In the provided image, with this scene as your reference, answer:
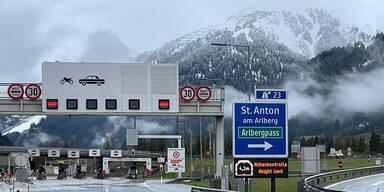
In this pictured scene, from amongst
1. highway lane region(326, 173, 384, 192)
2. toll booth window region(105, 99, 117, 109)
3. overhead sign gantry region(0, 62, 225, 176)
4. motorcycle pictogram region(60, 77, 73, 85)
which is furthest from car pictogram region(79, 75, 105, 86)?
highway lane region(326, 173, 384, 192)

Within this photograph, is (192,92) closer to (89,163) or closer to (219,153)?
(219,153)

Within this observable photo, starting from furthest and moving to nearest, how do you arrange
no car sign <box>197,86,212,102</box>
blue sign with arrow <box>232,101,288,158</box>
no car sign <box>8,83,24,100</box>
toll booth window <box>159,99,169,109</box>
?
no car sign <box>197,86,212,102</box> < toll booth window <box>159,99,169,109</box> < no car sign <box>8,83,24,100</box> < blue sign with arrow <box>232,101,288,158</box>

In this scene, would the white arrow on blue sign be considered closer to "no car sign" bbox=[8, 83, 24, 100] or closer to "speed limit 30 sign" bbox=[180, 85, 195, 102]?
"speed limit 30 sign" bbox=[180, 85, 195, 102]

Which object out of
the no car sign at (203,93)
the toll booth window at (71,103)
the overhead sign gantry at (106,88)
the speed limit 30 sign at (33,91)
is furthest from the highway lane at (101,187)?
the no car sign at (203,93)

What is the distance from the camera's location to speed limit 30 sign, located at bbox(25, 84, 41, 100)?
41.1 meters

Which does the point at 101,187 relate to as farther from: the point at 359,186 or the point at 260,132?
the point at 260,132

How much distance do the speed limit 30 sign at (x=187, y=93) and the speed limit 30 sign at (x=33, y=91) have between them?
888cm

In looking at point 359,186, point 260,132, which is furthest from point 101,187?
point 260,132

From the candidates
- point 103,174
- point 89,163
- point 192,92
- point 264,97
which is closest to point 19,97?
point 192,92

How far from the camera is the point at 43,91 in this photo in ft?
135

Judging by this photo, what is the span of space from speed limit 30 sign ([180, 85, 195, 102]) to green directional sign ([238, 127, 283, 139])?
16.1m

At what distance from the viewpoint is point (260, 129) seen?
2620cm

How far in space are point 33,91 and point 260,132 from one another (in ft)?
64.3

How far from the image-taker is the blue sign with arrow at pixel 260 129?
26.0 m
